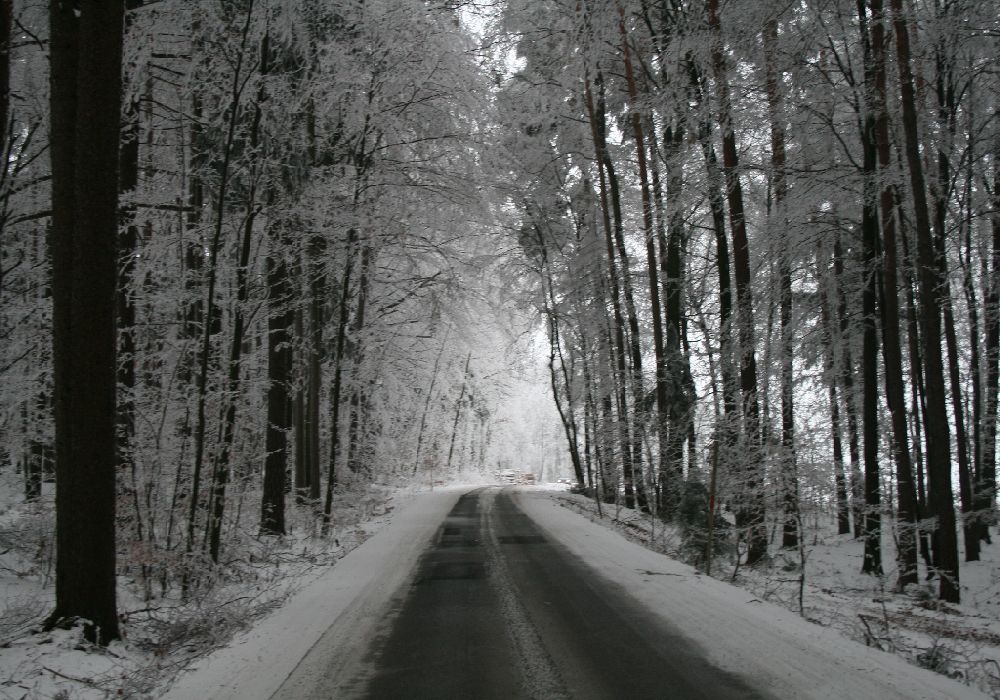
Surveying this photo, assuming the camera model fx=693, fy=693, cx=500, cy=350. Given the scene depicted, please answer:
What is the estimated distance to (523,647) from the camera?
5.54 metres

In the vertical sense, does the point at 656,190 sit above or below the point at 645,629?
above

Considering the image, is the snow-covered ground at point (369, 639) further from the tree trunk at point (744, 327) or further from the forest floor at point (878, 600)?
the tree trunk at point (744, 327)

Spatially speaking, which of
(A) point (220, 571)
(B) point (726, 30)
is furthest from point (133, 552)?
(B) point (726, 30)

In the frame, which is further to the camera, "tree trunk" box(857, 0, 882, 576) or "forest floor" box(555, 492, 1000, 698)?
"tree trunk" box(857, 0, 882, 576)

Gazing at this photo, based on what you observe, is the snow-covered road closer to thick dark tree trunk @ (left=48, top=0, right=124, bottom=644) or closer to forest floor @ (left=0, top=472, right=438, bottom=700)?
forest floor @ (left=0, top=472, right=438, bottom=700)

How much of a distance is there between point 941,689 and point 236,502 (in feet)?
29.6

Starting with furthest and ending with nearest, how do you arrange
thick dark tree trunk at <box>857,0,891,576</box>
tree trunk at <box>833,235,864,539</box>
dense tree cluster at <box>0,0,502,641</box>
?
tree trunk at <box>833,235,864,539</box> → thick dark tree trunk at <box>857,0,891,576</box> → dense tree cluster at <box>0,0,502,641</box>

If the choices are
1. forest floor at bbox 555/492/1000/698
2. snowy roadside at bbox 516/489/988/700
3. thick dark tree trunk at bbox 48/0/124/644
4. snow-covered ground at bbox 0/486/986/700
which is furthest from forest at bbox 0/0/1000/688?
snowy roadside at bbox 516/489/988/700

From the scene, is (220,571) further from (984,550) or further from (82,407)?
(984,550)

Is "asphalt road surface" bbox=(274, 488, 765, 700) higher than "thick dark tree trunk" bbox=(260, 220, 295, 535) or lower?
lower

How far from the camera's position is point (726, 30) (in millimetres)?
11766

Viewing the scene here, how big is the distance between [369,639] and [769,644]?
10.7ft

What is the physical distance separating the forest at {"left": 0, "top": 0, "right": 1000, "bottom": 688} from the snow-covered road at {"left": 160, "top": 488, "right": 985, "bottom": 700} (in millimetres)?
1608

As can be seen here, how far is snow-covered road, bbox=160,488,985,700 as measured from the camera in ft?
15.2
